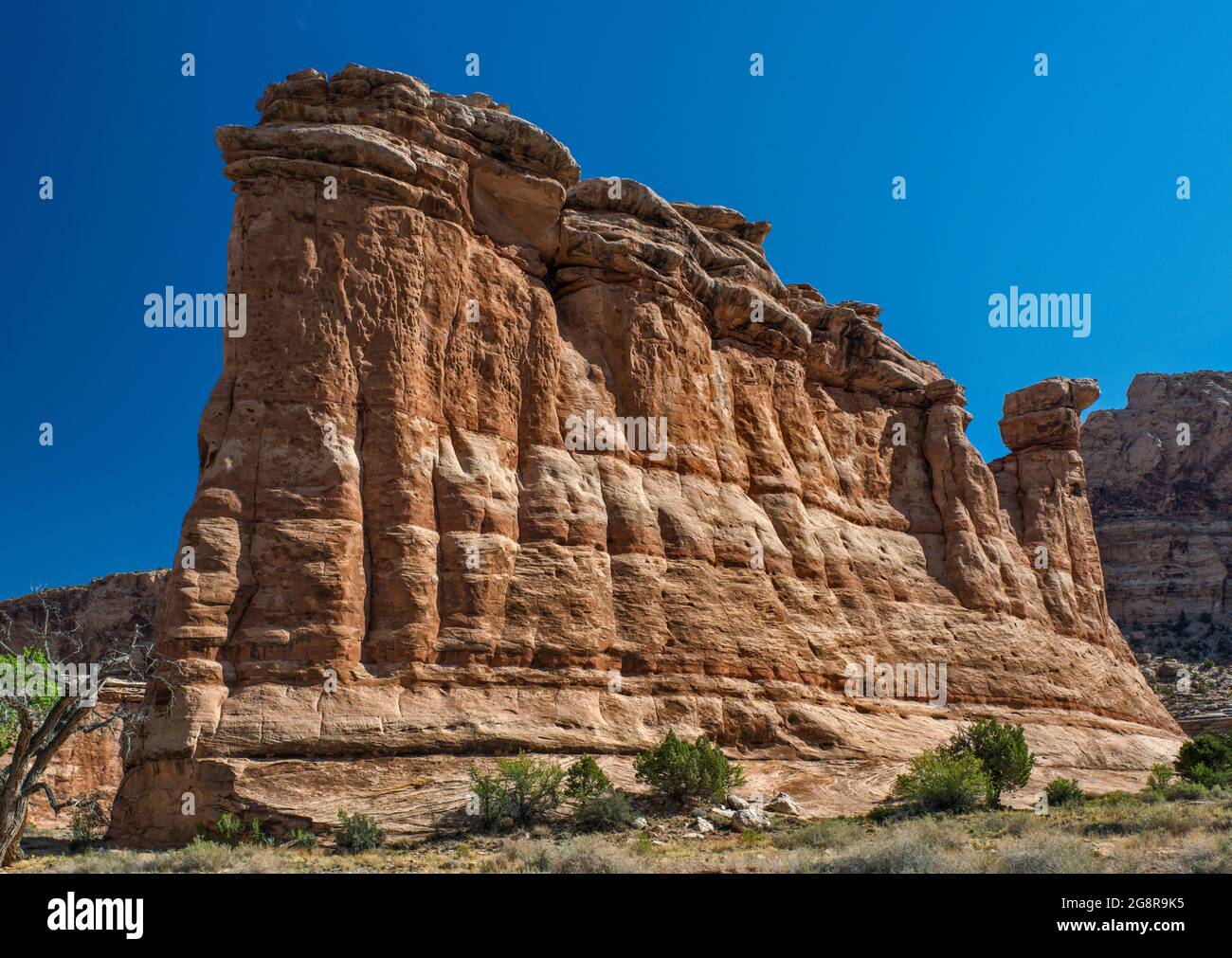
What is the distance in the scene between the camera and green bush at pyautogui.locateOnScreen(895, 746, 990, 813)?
25.3 m

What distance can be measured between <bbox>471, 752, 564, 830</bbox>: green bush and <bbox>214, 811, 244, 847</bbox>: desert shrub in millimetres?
4775

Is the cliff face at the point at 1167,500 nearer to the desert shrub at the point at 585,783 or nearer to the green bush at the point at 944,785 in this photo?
the green bush at the point at 944,785

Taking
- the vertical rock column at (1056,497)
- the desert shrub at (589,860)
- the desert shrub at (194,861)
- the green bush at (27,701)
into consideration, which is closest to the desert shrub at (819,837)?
the desert shrub at (589,860)

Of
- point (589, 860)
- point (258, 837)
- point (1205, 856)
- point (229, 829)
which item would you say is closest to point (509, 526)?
point (258, 837)

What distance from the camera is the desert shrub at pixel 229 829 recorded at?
21.7 metres

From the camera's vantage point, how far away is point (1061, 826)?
2191 cm

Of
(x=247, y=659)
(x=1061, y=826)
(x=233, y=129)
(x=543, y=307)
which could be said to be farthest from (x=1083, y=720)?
(x=233, y=129)

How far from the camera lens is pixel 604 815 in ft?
74.8

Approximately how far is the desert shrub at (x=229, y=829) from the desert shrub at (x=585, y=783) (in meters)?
6.86

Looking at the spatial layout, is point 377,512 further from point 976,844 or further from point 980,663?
point 980,663

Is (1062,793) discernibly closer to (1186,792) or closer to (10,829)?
(1186,792)

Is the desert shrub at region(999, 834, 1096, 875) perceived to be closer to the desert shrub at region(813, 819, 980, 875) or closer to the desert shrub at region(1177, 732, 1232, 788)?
the desert shrub at region(813, 819, 980, 875)

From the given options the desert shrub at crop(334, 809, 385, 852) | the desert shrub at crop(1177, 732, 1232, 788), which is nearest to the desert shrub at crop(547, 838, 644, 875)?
the desert shrub at crop(334, 809, 385, 852)
